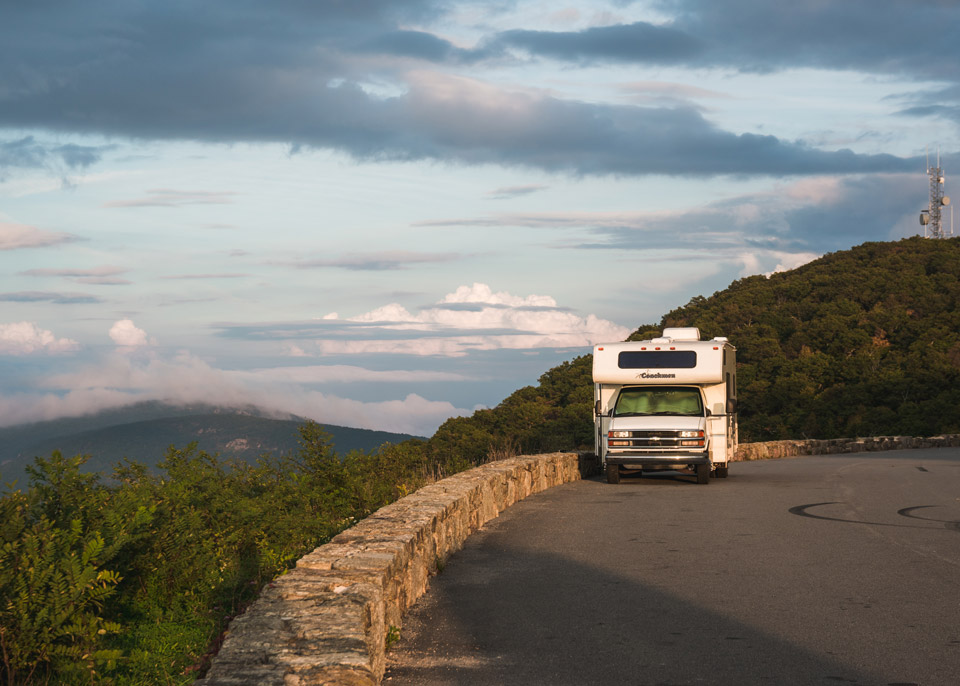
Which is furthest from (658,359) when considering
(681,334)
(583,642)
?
(583,642)

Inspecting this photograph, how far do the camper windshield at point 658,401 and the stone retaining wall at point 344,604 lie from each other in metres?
10.8

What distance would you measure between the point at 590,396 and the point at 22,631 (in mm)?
50812

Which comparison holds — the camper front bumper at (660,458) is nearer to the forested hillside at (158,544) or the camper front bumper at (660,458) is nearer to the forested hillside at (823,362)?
the forested hillside at (158,544)

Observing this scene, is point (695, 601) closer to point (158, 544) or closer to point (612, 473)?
point (158, 544)

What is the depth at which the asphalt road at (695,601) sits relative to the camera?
21.0 feet

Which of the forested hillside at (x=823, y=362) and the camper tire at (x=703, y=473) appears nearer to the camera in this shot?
the camper tire at (x=703, y=473)

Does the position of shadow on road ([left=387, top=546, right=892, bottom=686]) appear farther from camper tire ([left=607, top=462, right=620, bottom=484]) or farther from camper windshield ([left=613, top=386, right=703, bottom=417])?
camper windshield ([left=613, top=386, right=703, bottom=417])

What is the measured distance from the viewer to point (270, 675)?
5.01 meters

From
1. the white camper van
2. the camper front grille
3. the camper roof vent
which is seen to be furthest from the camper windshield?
the camper roof vent

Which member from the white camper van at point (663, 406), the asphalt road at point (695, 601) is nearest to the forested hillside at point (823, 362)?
the white camper van at point (663, 406)

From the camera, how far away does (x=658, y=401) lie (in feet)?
70.9

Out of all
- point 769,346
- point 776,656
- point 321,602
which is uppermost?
point 769,346

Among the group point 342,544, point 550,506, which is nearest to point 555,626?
point 342,544

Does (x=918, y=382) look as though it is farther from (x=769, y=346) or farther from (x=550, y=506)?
(x=550, y=506)
